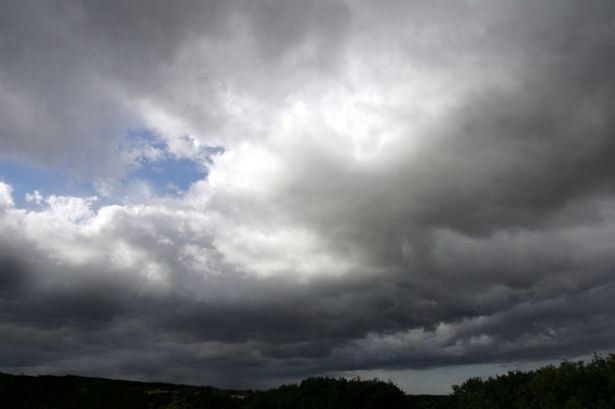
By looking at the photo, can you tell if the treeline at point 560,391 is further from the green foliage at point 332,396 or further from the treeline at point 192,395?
the green foliage at point 332,396

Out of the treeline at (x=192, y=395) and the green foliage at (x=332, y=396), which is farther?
the treeline at (x=192, y=395)

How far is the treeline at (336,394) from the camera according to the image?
3425 cm

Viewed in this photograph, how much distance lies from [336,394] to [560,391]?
2023cm

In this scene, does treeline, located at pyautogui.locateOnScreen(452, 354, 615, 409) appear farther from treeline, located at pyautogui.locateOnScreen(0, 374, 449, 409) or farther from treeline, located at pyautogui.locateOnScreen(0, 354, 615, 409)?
treeline, located at pyautogui.locateOnScreen(0, 374, 449, 409)

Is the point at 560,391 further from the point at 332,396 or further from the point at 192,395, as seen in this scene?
the point at 192,395

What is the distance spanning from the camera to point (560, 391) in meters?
34.4

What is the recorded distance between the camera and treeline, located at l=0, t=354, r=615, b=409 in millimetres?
34250

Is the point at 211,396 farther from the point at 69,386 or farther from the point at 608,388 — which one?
the point at 608,388

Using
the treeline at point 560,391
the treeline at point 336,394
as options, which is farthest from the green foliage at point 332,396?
the treeline at point 560,391

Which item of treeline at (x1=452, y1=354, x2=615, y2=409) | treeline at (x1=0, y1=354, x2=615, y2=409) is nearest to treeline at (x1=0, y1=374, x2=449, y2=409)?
treeline at (x1=0, y1=354, x2=615, y2=409)

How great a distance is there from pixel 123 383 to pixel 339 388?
Result: 3100 cm

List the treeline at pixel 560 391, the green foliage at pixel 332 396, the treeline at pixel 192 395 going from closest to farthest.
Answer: the treeline at pixel 560 391
the green foliage at pixel 332 396
the treeline at pixel 192 395

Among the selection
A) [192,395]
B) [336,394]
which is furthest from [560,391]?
[192,395]

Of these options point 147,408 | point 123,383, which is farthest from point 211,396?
point 123,383
